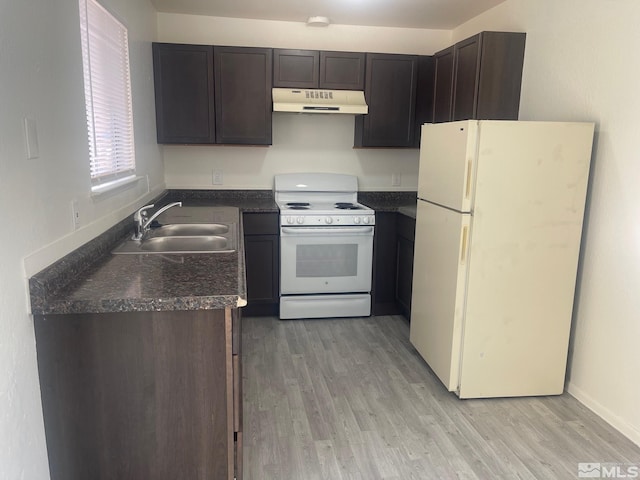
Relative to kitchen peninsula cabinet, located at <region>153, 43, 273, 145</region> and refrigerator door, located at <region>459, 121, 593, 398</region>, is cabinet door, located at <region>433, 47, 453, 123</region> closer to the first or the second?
refrigerator door, located at <region>459, 121, 593, 398</region>

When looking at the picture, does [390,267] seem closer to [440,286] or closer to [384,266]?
[384,266]

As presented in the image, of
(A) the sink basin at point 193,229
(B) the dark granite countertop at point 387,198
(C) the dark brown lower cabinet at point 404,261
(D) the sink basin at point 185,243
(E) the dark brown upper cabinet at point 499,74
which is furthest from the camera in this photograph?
(B) the dark granite countertop at point 387,198

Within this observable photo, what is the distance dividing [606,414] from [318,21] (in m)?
3.23

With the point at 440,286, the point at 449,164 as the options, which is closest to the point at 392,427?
the point at 440,286

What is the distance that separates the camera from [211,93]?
3670mm

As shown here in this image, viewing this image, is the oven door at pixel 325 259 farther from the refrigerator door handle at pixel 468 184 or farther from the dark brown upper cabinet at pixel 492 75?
the refrigerator door handle at pixel 468 184

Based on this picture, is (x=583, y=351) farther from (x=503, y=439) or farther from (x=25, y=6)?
(x=25, y=6)

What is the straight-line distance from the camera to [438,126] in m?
2.71

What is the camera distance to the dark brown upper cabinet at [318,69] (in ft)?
12.1

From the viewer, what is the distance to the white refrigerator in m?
2.38

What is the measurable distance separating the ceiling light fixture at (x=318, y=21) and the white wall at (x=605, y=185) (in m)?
1.60

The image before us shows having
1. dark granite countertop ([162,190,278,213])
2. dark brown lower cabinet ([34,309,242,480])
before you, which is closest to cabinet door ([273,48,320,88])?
dark granite countertop ([162,190,278,213])

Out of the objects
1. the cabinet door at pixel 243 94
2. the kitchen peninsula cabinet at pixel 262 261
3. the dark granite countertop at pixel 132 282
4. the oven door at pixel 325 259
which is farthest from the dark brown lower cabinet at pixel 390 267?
the dark granite countertop at pixel 132 282

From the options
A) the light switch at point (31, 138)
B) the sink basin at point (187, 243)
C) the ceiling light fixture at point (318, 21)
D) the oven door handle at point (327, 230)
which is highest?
the ceiling light fixture at point (318, 21)
